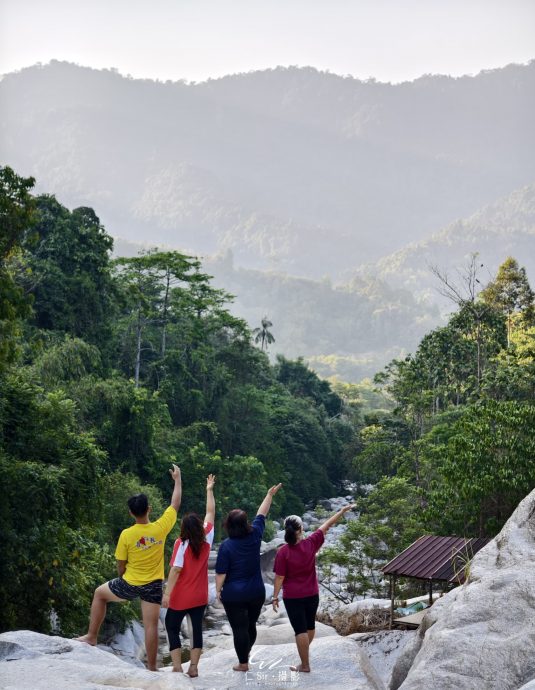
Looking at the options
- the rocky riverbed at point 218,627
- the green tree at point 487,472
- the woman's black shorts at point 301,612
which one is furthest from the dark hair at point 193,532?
the green tree at point 487,472

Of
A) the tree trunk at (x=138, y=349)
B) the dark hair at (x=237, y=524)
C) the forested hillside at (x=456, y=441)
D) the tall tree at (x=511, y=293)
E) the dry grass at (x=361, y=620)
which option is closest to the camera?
the dark hair at (x=237, y=524)

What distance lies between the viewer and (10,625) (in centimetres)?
1476

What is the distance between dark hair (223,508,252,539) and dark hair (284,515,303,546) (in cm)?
39

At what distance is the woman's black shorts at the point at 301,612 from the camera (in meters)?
7.58

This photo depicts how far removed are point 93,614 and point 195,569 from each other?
1.10 metres

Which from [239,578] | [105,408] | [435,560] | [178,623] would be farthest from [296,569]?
[105,408]

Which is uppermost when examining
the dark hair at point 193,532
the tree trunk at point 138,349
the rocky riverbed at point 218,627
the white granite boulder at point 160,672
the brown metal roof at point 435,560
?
the tree trunk at point 138,349

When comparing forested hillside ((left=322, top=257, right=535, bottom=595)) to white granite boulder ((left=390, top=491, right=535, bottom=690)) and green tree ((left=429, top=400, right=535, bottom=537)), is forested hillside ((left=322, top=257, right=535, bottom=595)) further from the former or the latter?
white granite boulder ((left=390, top=491, right=535, bottom=690))

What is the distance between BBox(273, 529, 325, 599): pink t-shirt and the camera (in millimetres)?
7777

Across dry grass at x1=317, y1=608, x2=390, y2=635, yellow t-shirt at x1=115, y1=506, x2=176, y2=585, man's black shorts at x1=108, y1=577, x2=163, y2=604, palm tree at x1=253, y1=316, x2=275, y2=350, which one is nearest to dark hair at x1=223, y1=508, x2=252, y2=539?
yellow t-shirt at x1=115, y1=506, x2=176, y2=585

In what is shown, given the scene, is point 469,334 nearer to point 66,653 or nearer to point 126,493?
point 126,493

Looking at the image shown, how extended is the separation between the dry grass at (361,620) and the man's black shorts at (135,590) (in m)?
7.19

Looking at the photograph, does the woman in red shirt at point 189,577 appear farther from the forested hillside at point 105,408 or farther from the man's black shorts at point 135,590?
the forested hillside at point 105,408

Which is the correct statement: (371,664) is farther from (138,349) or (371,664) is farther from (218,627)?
(138,349)
